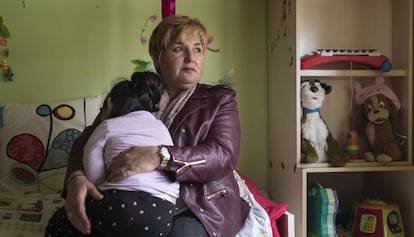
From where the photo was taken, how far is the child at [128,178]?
960 millimetres

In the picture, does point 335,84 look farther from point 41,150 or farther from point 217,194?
point 41,150

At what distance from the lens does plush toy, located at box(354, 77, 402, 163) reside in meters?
1.61

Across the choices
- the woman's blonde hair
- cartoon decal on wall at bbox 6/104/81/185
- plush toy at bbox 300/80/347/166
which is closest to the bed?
cartoon decal on wall at bbox 6/104/81/185

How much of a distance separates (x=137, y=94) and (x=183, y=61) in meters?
0.25

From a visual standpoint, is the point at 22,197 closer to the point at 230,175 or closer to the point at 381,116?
the point at 230,175

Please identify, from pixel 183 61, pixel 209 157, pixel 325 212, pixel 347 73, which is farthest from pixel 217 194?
pixel 347 73

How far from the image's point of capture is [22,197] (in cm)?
154

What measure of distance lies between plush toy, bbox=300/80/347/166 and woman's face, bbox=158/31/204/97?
501mm

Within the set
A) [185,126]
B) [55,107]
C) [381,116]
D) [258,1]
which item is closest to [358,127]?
[381,116]

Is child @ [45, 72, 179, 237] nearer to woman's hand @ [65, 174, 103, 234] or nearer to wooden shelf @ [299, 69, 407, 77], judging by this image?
woman's hand @ [65, 174, 103, 234]

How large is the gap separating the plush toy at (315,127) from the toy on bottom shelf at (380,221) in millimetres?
223

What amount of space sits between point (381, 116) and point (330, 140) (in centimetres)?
20

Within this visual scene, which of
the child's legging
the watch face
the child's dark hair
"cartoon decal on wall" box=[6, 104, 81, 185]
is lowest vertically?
the child's legging

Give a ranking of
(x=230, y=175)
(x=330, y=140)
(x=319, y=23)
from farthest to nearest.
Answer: (x=319, y=23) < (x=330, y=140) < (x=230, y=175)
